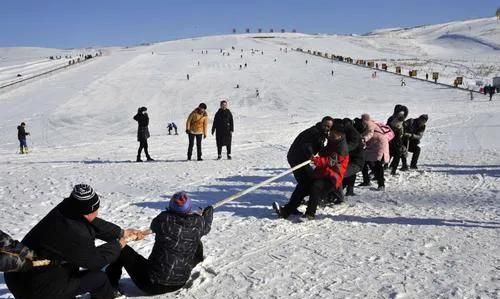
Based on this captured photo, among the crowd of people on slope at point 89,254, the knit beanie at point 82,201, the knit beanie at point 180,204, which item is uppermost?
the knit beanie at point 82,201

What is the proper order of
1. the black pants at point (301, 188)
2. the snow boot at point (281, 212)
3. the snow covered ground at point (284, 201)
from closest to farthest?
the snow covered ground at point (284, 201) → the black pants at point (301, 188) → the snow boot at point (281, 212)

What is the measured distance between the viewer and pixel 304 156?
780 cm

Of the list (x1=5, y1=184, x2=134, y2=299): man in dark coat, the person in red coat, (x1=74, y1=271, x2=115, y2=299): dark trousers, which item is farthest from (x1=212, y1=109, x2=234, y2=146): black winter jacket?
(x1=5, y1=184, x2=134, y2=299): man in dark coat

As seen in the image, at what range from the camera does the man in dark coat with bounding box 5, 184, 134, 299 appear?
13.2 ft

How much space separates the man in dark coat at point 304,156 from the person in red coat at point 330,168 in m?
0.14

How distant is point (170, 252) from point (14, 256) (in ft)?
4.70

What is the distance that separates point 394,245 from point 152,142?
47.6 feet

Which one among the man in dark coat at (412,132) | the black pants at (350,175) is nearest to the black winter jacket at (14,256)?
the black pants at (350,175)

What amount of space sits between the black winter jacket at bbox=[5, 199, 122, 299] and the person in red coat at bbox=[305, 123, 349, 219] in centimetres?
389

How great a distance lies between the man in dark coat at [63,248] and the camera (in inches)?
159

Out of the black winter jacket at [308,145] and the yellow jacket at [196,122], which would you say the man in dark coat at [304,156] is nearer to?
the black winter jacket at [308,145]

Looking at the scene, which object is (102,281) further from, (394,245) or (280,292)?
(394,245)

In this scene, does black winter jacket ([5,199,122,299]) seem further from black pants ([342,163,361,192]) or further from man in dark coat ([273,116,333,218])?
black pants ([342,163,361,192])

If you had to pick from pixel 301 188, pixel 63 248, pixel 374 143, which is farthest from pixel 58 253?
pixel 374 143
